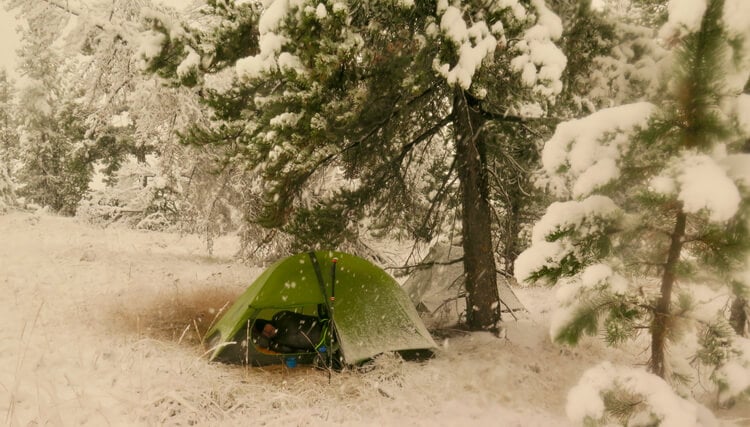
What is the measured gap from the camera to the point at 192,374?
5.43 meters

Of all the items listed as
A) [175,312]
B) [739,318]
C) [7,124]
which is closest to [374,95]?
[175,312]

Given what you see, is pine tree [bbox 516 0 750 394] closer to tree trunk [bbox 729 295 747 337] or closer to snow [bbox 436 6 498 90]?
snow [bbox 436 6 498 90]

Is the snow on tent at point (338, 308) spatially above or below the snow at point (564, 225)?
below

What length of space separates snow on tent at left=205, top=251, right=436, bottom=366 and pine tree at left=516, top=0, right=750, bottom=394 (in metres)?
3.42

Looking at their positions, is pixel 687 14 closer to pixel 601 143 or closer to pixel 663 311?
pixel 601 143

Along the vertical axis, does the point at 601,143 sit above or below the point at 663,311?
above

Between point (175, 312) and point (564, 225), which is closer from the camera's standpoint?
point (564, 225)

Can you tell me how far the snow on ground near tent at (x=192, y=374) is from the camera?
14.8 ft

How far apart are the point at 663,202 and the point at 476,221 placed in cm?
408

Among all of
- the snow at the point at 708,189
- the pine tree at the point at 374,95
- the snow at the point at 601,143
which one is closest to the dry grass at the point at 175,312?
the pine tree at the point at 374,95

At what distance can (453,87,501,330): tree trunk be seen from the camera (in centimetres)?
725

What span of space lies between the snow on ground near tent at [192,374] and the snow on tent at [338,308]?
326 mm

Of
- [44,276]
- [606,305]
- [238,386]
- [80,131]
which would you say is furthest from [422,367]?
[80,131]

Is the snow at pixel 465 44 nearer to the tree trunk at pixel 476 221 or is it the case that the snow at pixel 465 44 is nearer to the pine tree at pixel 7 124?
the tree trunk at pixel 476 221
